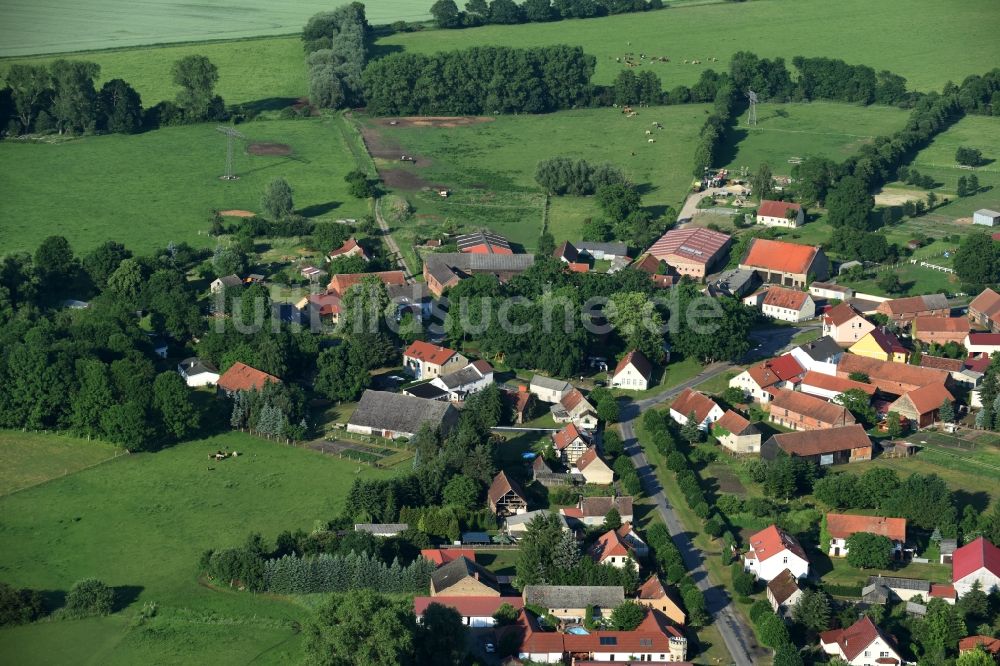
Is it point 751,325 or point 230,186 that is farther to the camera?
point 230,186

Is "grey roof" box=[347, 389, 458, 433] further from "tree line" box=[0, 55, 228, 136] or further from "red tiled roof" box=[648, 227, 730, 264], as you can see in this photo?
"tree line" box=[0, 55, 228, 136]

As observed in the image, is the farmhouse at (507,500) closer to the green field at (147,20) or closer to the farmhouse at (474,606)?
the farmhouse at (474,606)

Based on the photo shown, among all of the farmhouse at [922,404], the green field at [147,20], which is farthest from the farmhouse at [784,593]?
the green field at [147,20]

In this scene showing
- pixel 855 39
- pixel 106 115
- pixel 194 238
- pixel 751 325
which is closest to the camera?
pixel 751 325

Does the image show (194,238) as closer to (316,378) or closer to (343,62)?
(316,378)

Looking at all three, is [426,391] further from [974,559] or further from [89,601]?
[974,559]

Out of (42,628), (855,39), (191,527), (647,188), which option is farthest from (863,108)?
(42,628)

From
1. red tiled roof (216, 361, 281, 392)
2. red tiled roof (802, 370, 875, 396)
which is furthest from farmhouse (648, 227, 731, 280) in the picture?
red tiled roof (216, 361, 281, 392)
